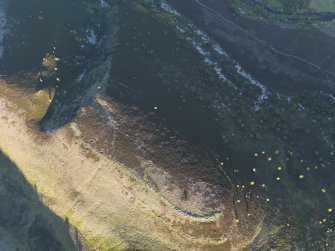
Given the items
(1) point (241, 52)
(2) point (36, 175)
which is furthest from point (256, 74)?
(2) point (36, 175)

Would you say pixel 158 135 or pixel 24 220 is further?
pixel 24 220

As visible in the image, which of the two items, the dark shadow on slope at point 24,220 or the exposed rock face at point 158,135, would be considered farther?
the dark shadow on slope at point 24,220

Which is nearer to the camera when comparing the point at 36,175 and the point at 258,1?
the point at 36,175

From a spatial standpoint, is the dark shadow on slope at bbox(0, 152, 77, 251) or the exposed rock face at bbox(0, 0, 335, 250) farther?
the dark shadow on slope at bbox(0, 152, 77, 251)

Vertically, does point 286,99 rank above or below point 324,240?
above

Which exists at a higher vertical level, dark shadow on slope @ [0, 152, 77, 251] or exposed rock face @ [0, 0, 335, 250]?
exposed rock face @ [0, 0, 335, 250]

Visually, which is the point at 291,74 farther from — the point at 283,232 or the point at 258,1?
the point at 283,232

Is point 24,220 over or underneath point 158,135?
underneath

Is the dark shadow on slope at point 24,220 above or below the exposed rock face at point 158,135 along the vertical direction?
below
